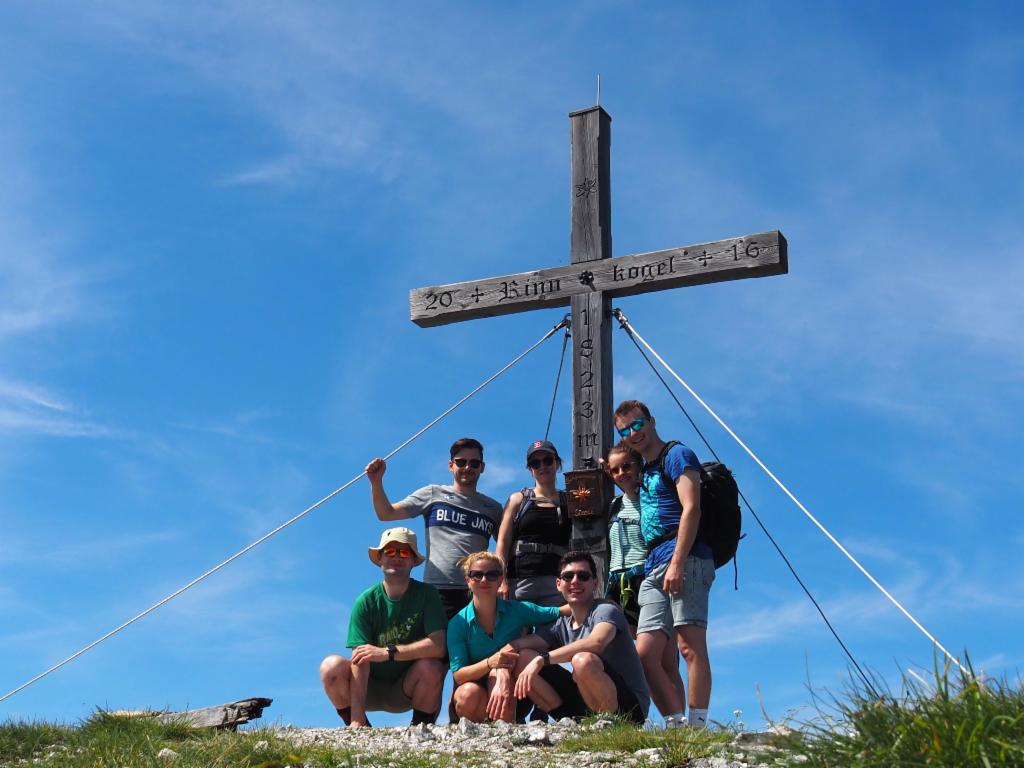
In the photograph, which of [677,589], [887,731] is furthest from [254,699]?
[887,731]

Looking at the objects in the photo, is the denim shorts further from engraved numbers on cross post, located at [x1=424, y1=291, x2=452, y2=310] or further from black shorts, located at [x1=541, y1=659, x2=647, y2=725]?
engraved numbers on cross post, located at [x1=424, y1=291, x2=452, y2=310]

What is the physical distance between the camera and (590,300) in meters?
10.4

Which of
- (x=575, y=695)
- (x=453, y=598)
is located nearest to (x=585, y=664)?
(x=575, y=695)

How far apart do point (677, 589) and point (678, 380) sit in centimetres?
260

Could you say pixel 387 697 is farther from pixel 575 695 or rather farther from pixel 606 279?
pixel 606 279

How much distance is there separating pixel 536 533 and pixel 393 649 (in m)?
1.52

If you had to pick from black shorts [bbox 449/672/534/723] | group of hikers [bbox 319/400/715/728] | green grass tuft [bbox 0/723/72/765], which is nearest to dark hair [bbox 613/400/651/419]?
group of hikers [bbox 319/400/715/728]

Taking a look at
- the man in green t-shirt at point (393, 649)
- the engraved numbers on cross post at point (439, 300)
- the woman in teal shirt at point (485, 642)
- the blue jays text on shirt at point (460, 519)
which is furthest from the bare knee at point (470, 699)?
the engraved numbers on cross post at point (439, 300)

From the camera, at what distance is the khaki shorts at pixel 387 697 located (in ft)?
27.0

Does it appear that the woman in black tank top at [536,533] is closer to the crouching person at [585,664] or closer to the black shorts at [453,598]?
the black shorts at [453,598]

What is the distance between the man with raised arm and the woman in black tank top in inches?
34.8

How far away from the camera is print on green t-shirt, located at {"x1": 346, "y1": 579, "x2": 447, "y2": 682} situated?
8188 mm

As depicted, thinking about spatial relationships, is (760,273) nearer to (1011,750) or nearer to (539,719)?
(539,719)

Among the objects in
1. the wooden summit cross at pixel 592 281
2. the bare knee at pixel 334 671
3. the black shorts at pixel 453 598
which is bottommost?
the bare knee at pixel 334 671
